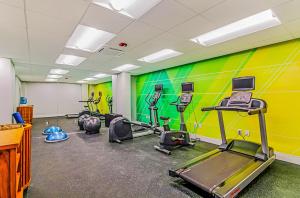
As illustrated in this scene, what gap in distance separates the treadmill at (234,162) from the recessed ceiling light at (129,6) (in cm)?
211

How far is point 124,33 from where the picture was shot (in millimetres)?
2818

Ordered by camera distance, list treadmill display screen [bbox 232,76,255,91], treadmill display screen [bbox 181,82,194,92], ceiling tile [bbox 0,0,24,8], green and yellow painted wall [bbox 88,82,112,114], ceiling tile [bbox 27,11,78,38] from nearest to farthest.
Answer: ceiling tile [bbox 0,0,24,8] < ceiling tile [bbox 27,11,78,38] < treadmill display screen [bbox 232,76,255,91] < treadmill display screen [bbox 181,82,194,92] < green and yellow painted wall [bbox 88,82,112,114]

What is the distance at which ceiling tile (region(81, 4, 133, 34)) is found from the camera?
6.89 feet

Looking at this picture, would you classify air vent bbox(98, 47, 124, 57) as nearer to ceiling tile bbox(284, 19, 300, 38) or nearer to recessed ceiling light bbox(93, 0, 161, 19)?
recessed ceiling light bbox(93, 0, 161, 19)

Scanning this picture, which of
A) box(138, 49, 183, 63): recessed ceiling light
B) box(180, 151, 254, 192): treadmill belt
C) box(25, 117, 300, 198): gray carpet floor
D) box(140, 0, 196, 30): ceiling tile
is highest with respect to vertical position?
box(138, 49, 183, 63): recessed ceiling light

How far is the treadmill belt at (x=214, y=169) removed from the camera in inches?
81.7

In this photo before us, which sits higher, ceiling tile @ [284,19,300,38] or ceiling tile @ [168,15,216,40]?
ceiling tile @ [168,15,216,40]

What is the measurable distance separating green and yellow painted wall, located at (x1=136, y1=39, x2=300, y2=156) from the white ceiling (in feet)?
1.20

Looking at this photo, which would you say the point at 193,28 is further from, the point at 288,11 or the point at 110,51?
the point at 110,51

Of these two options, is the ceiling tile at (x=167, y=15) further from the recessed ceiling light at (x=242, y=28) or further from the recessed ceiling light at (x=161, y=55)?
the recessed ceiling light at (x=161, y=55)

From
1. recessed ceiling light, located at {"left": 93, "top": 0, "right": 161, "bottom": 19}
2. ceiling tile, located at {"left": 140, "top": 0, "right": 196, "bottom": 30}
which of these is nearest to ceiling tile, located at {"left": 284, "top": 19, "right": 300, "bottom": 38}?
ceiling tile, located at {"left": 140, "top": 0, "right": 196, "bottom": 30}

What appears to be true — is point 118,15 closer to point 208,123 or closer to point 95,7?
point 95,7

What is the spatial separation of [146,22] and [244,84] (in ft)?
Answer: 7.62

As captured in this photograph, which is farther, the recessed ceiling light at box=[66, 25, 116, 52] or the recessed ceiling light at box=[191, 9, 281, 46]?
the recessed ceiling light at box=[66, 25, 116, 52]
